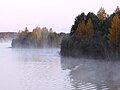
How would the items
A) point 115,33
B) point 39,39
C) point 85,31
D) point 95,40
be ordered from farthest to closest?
point 39,39, point 85,31, point 95,40, point 115,33

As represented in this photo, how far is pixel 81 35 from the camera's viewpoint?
79.1 m

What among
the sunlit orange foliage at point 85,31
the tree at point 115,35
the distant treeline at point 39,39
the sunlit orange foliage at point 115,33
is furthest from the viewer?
the distant treeline at point 39,39

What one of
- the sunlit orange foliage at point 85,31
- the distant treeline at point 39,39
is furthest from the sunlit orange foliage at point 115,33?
the distant treeline at point 39,39

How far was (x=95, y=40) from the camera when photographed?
6806cm

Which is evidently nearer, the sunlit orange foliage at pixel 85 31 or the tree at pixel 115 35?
the tree at pixel 115 35

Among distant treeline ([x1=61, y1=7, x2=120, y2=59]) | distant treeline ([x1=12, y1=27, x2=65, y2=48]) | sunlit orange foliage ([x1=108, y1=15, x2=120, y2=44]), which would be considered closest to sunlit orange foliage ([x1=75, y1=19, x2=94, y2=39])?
distant treeline ([x1=61, y1=7, x2=120, y2=59])

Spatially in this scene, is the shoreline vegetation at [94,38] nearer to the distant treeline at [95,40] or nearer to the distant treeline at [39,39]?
the distant treeline at [95,40]

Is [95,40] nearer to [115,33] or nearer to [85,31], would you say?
[115,33]

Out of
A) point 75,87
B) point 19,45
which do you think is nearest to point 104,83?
point 75,87

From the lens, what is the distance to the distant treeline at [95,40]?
62.3 meters

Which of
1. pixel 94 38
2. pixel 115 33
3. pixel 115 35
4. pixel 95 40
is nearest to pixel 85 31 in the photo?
pixel 94 38

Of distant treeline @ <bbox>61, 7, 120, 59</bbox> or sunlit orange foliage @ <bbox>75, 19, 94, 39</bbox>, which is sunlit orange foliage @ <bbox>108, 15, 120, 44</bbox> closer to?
distant treeline @ <bbox>61, 7, 120, 59</bbox>

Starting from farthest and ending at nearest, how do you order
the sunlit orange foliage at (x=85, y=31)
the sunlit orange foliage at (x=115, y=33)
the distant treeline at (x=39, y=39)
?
the distant treeline at (x=39, y=39) < the sunlit orange foliage at (x=85, y=31) < the sunlit orange foliage at (x=115, y=33)

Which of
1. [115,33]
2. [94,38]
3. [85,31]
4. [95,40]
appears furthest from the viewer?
[85,31]
